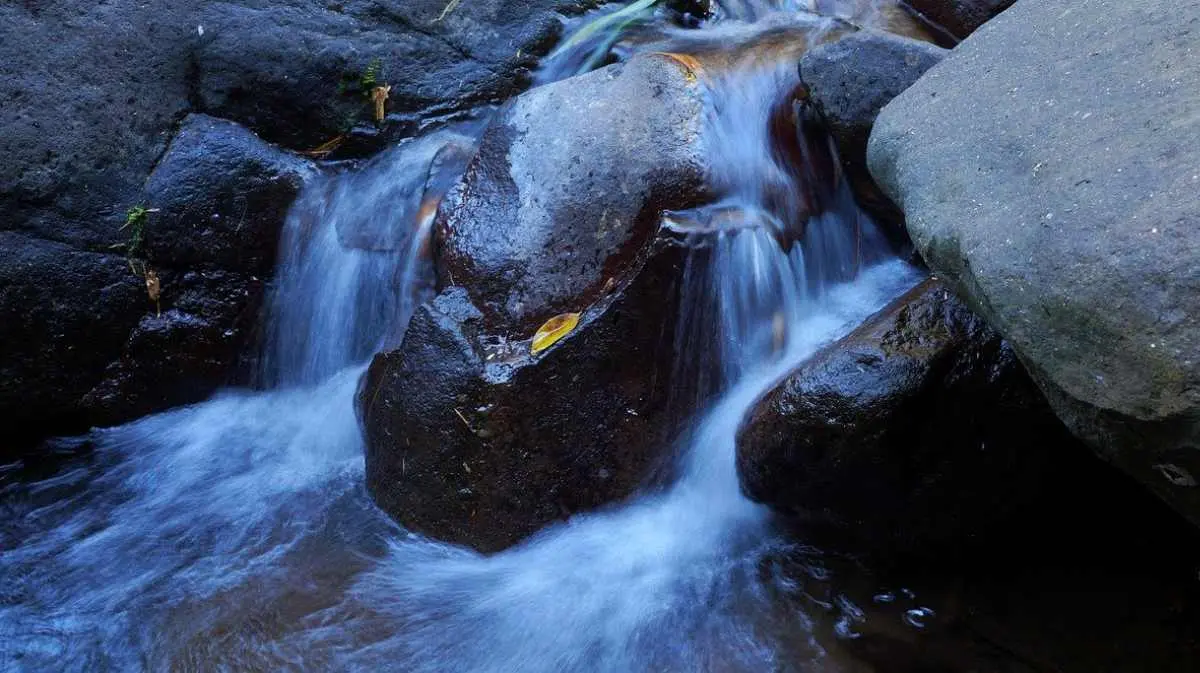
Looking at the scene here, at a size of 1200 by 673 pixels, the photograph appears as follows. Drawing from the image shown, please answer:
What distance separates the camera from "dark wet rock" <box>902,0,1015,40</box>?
17.1 ft

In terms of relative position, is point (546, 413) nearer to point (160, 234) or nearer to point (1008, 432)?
point (1008, 432)

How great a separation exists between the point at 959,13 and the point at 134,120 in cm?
443

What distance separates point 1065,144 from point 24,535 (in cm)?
416

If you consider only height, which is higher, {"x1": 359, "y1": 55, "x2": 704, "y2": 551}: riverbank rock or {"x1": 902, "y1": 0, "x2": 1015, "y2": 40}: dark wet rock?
{"x1": 902, "y1": 0, "x2": 1015, "y2": 40}: dark wet rock

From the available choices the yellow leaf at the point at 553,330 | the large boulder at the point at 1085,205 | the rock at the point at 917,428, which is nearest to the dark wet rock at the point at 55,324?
the yellow leaf at the point at 553,330

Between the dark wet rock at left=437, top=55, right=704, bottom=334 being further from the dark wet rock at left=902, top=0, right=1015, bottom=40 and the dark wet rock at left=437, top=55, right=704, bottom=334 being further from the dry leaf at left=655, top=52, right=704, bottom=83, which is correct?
the dark wet rock at left=902, top=0, right=1015, bottom=40

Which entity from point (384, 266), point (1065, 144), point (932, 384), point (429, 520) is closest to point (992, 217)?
point (1065, 144)

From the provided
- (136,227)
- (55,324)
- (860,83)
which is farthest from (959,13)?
(55,324)

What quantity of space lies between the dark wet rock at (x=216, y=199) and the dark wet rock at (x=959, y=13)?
370 cm

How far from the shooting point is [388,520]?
3748 millimetres

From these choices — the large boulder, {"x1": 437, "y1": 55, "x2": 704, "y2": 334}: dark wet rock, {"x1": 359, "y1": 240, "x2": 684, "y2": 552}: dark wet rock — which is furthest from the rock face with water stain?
the large boulder

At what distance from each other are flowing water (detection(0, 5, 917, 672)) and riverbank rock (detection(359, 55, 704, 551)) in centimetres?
13

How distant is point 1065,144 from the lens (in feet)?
8.12

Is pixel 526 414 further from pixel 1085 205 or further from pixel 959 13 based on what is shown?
pixel 959 13
